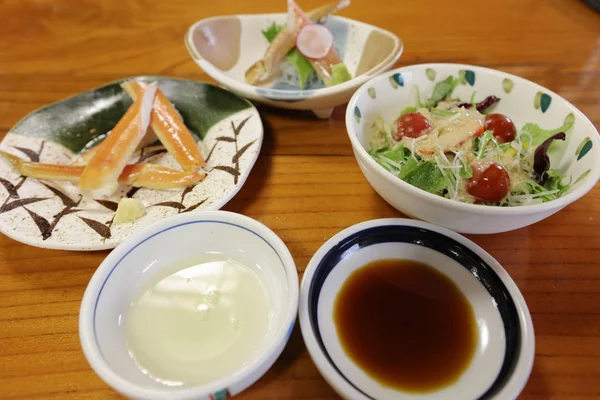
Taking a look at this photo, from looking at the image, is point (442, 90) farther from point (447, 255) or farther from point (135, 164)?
point (135, 164)

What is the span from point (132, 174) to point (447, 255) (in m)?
0.97

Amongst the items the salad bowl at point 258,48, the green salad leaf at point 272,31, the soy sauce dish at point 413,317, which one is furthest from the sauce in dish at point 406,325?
the green salad leaf at point 272,31

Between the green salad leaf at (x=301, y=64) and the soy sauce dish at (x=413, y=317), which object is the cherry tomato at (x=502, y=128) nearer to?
the soy sauce dish at (x=413, y=317)

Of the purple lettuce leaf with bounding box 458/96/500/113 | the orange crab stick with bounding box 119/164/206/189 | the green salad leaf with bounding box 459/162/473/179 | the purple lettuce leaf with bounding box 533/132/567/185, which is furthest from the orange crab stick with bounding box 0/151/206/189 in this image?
A: the purple lettuce leaf with bounding box 533/132/567/185

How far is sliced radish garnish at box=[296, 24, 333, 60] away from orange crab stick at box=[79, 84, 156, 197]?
2.03ft

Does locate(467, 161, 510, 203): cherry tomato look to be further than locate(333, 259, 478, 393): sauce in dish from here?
Yes

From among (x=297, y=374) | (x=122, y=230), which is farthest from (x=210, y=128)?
(x=297, y=374)

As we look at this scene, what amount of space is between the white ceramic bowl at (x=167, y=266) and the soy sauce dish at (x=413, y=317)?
0.24 ft

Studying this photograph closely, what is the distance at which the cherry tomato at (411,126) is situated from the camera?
121 centimetres

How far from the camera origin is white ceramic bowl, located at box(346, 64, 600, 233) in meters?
0.93

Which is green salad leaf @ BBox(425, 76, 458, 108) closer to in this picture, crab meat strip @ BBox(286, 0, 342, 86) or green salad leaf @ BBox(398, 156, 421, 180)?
green salad leaf @ BBox(398, 156, 421, 180)

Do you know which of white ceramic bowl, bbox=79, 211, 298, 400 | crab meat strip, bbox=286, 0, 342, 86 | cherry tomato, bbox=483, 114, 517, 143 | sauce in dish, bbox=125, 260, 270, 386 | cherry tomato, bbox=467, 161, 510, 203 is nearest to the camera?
white ceramic bowl, bbox=79, 211, 298, 400

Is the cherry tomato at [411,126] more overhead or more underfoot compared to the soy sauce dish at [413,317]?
more overhead

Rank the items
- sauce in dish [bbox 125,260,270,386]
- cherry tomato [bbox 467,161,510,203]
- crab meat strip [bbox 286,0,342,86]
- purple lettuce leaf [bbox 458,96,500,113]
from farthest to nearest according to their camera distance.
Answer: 1. crab meat strip [bbox 286,0,342,86]
2. purple lettuce leaf [bbox 458,96,500,113]
3. cherry tomato [bbox 467,161,510,203]
4. sauce in dish [bbox 125,260,270,386]
